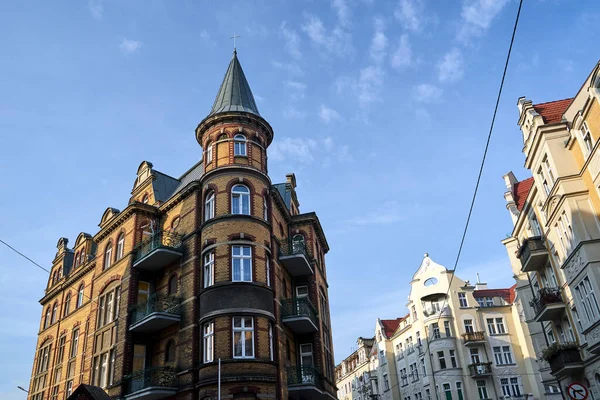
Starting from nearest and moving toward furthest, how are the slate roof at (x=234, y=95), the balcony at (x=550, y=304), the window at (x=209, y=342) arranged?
the window at (x=209, y=342) < the balcony at (x=550, y=304) < the slate roof at (x=234, y=95)

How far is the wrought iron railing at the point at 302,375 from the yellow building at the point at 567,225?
1215cm

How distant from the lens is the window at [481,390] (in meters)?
49.4

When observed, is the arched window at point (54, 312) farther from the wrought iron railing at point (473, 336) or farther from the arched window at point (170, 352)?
the wrought iron railing at point (473, 336)

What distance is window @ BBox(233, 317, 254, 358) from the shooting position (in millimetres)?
22422


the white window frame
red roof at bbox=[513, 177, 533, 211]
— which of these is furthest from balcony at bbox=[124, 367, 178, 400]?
red roof at bbox=[513, 177, 533, 211]

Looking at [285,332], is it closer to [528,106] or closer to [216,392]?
[216,392]

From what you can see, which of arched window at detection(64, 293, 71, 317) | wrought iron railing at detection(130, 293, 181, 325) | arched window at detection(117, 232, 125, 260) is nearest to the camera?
wrought iron railing at detection(130, 293, 181, 325)

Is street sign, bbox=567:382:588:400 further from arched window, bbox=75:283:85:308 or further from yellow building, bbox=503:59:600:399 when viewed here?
arched window, bbox=75:283:85:308

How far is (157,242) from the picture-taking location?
27.0 meters

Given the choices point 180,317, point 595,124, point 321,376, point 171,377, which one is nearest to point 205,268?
point 180,317

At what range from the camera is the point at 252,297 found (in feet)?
77.8

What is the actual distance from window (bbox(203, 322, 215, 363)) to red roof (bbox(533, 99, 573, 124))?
65.2ft

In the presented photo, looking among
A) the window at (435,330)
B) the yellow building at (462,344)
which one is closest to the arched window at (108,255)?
the yellow building at (462,344)

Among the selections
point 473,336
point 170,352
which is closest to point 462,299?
point 473,336
